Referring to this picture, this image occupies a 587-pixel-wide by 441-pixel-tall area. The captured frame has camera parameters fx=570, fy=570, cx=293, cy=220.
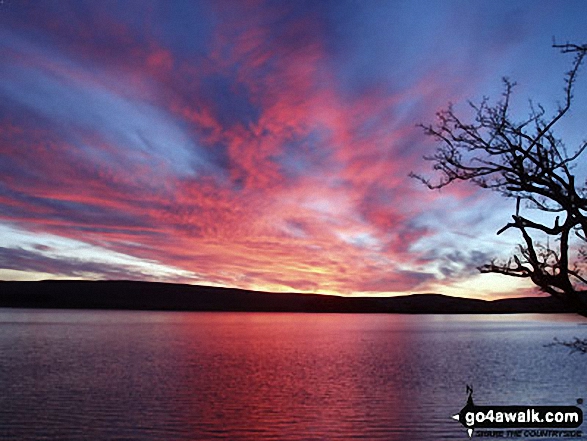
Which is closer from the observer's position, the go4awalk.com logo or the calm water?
the go4awalk.com logo

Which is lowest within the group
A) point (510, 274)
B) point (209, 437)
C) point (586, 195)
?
point (209, 437)

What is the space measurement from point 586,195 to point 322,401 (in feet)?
106

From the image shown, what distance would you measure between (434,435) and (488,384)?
21118mm

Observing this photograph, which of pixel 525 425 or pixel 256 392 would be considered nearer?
pixel 525 425

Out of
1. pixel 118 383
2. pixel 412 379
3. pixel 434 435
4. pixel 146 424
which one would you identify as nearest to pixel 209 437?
pixel 146 424

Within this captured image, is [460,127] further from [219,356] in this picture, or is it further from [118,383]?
[219,356]

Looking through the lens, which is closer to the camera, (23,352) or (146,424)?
(146,424)

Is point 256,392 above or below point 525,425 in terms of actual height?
below

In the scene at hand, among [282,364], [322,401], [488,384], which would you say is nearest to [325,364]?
[282,364]

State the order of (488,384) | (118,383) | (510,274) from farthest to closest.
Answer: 1. (488,384)
2. (118,383)
3. (510,274)

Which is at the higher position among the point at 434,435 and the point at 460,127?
the point at 460,127

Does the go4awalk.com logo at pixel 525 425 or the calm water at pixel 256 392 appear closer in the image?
the go4awalk.com logo at pixel 525 425

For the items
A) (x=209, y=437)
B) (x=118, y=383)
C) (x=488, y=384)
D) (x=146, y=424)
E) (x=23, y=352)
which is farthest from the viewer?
(x=23, y=352)

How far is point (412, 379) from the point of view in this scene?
49969mm
